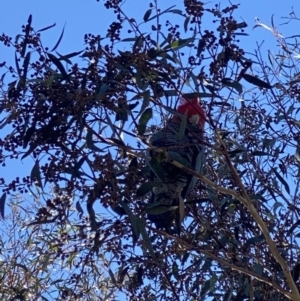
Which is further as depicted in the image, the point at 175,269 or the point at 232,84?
the point at 175,269

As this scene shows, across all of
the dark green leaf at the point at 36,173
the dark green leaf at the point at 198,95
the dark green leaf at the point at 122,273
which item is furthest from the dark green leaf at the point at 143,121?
the dark green leaf at the point at 122,273

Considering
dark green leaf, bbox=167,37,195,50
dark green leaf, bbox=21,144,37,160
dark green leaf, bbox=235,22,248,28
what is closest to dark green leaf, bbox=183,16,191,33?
dark green leaf, bbox=167,37,195,50

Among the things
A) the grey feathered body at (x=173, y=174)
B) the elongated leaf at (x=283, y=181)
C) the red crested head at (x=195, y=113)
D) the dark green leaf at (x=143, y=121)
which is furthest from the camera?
the elongated leaf at (x=283, y=181)

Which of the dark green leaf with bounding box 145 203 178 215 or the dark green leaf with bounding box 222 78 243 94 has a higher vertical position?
the dark green leaf with bounding box 222 78 243 94

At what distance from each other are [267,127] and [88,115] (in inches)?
41.3

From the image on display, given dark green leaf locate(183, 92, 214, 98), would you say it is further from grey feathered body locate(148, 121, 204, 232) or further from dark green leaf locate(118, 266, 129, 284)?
dark green leaf locate(118, 266, 129, 284)

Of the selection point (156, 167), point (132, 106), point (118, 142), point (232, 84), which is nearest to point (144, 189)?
point (156, 167)

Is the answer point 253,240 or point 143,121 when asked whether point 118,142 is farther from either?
point 253,240

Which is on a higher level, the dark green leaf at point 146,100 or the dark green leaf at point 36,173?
the dark green leaf at point 146,100

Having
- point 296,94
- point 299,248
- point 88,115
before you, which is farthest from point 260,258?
point 88,115

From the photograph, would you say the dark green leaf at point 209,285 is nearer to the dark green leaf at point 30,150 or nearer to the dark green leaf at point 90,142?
the dark green leaf at point 90,142

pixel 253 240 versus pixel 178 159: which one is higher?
pixel 178 159

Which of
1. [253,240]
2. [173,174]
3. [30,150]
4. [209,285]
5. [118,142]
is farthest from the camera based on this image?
[209,285]

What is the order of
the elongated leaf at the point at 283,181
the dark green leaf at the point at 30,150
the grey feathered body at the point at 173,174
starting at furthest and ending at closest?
the elongated leaf at the point at 283,181 < the grey feathered body at the point at 173,174 < the dark green leaf at the point at 30,150
